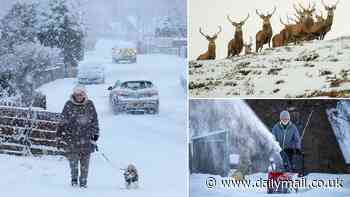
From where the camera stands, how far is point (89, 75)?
3.07 meters

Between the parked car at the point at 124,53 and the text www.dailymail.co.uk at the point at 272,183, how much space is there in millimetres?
801

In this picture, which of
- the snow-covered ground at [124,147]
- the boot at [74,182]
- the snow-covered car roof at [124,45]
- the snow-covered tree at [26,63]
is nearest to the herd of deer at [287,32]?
the snow-covered ground at [124,147]

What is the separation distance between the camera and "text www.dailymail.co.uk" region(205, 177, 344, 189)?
3.00 m

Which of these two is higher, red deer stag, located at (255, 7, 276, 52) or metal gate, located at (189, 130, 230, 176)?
red deer stag, located at (255, 7, 276, 52)

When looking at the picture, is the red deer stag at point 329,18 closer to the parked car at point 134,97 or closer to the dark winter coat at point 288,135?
the dark winter coat at point 288,135

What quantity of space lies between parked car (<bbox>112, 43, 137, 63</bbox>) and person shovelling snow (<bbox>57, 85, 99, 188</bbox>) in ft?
0.90

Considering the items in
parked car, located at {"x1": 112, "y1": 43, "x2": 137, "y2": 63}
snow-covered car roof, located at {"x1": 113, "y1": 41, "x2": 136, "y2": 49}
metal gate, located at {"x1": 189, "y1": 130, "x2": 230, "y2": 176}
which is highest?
snow-covered car roof, located at {"x1": 113, "y1": 41, "x2": 136, "y2": 49}

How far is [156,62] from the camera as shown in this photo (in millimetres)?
3080

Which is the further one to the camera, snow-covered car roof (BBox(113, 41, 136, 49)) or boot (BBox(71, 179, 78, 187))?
snow-covered car roof (BBox(113, 41, 136, 49))

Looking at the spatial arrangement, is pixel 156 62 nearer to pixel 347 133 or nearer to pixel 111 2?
pixel 111 2

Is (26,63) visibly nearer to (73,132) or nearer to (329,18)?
(73,132)

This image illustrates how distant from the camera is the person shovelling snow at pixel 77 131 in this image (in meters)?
3.00

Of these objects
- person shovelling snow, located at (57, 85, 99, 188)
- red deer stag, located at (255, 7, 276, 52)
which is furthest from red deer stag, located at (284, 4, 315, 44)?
person shovelling snow, located at (57, 85, 99, 188)

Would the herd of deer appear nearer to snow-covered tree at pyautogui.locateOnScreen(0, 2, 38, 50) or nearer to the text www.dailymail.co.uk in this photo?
the text www.dailymail.co.uk
